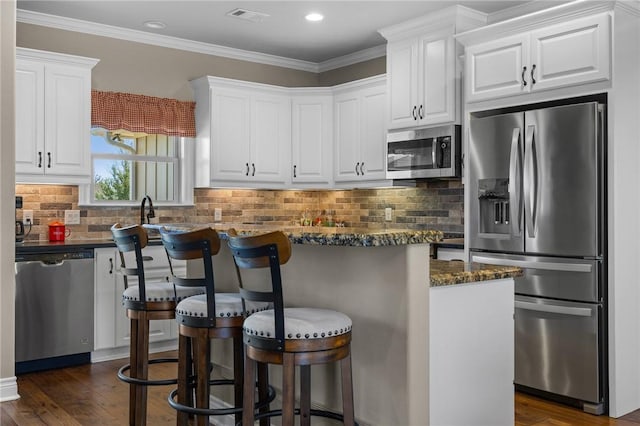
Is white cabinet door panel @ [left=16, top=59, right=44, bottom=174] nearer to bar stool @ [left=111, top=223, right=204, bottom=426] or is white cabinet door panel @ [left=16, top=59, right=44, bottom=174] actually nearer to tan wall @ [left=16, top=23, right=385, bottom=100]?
tan wall @ [left=16, top=23, right=385, bottom=100]

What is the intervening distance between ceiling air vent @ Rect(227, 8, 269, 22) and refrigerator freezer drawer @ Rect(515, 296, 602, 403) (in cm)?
294

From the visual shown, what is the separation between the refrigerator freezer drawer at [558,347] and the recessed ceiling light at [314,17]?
268cm

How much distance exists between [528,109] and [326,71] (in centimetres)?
300

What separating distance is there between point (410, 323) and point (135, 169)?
3.97 metres

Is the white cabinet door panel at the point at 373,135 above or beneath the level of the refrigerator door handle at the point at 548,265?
above

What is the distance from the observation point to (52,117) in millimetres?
4781

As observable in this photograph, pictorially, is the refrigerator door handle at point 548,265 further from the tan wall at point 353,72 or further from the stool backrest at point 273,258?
the tan wall at point 353,72

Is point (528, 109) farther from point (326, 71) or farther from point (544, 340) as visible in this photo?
point (326, 71)

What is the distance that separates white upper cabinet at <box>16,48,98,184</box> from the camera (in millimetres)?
4637

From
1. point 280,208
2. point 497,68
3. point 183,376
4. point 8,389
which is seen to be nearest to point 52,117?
point 8,389

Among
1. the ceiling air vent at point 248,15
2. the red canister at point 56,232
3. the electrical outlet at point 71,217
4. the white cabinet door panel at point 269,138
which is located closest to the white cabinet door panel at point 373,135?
the white cabinet door panel at point 269,138

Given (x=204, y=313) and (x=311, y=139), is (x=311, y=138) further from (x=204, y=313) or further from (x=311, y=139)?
(x=204, y=313)

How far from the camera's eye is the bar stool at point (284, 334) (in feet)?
7.07

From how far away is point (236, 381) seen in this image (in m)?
2.86
